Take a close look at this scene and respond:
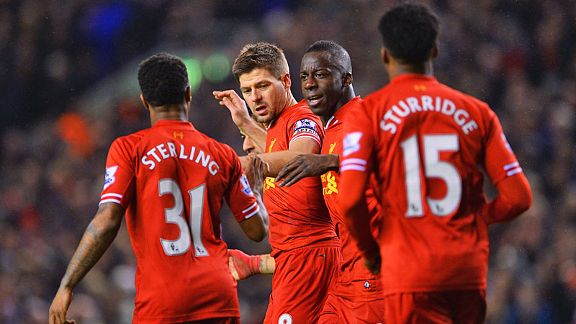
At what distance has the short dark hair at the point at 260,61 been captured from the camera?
7.38 meters

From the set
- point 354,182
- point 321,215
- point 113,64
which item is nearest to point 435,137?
point 354,182

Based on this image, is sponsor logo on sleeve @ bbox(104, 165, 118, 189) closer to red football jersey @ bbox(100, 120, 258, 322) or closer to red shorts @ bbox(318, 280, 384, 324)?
red football jersey @ bbox(100, 120, 258, 322)

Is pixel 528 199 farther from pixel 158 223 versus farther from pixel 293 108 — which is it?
pixel 293 108

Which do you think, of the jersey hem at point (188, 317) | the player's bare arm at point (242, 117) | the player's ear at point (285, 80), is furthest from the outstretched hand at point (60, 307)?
the player's ear at point (285, 80)

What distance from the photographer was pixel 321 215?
7.16 meters

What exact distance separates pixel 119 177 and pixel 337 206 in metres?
1.77

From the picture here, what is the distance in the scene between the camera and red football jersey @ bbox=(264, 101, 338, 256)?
279 inches

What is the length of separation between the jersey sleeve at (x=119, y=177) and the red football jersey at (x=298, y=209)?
1.92 metres

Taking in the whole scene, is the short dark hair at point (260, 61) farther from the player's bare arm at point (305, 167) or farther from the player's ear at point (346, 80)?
the player's bare arm at point (305, 167)

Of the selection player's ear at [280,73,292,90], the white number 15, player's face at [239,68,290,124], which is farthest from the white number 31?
player's ear at [280,73,292,90]

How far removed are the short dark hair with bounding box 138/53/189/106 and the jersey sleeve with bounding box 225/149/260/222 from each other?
1.44 feet

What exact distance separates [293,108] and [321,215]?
0.80 meters

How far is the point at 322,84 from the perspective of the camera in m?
6.73

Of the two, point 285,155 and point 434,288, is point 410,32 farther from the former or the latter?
point 285,155
